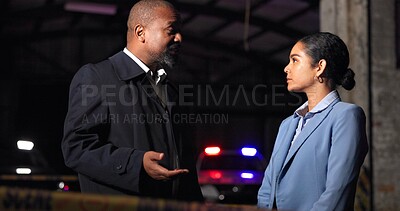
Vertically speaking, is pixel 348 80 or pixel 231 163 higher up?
pixel 231 163

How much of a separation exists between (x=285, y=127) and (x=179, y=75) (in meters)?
20.7

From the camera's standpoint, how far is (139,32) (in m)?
2.98

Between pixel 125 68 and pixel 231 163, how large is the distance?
27.7ft

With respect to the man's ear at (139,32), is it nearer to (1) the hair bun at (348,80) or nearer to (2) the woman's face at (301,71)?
(2) the woman's face at (301,71)

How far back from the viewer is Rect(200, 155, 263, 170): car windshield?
11094 mm

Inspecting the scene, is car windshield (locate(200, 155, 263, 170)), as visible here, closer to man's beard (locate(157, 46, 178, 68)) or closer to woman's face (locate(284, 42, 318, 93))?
woman's face (locate(284, 42, 318, 93))

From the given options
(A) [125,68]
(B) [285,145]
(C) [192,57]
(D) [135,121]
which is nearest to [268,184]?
(B) [285,145]

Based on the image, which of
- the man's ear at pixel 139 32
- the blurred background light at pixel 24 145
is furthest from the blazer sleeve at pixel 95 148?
the blurred background light at pixel 24 145

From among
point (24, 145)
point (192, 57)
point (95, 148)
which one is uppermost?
point (192, 57)

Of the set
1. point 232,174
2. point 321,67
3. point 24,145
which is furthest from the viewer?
point 232,174

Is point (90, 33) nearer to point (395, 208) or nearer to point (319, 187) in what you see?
point (395, 208)

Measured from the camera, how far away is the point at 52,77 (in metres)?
21.9

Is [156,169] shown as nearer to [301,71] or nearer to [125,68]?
[125,68]

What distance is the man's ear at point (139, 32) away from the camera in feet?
9.75
